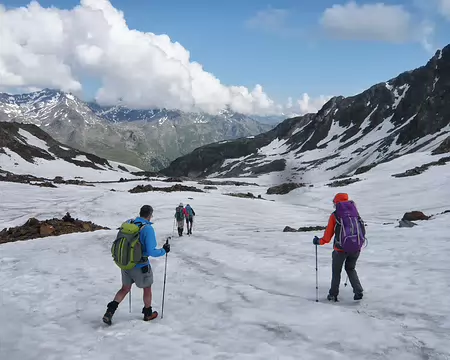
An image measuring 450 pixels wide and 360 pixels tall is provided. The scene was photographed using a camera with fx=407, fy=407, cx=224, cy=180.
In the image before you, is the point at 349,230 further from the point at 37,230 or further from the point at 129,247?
the point at 37,230

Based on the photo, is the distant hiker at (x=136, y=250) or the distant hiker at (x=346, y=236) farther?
the distant hiker at (x=346, y=236)

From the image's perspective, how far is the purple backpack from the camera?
977cm

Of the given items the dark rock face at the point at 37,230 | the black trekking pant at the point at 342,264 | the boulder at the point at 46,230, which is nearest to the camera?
the black trekking pant at the point at 342,264

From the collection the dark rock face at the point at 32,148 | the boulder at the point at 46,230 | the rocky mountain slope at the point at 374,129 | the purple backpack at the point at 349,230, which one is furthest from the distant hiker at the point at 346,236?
the dark rock face at the point at 32,148

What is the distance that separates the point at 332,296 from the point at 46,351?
6.77m

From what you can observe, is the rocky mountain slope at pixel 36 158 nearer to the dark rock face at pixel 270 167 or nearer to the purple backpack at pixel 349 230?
the dark rock face at pixel 270 167

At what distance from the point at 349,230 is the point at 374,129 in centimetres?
13224

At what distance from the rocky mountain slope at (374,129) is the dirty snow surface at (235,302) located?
177 ft

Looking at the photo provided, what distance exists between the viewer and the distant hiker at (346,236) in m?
9.78

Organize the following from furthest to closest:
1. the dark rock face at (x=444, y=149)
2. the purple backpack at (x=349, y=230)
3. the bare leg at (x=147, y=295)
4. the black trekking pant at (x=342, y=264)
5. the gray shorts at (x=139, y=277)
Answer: the dark rock face at (x=444, y=149) → the black trekking pant at (x=342, y=264) → the purple backpack at (x=349, y=230) → the bare leg at (x=147, y=295) → the gray shorts at (x=139, y=277)

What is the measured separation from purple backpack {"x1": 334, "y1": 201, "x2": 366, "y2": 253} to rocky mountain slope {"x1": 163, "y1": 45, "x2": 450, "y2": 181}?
195 feet

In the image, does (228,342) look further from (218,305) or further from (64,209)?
(64,209)

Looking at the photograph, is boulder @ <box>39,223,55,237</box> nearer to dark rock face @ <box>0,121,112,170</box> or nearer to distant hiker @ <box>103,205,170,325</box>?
distant hiker @ <box>103,205,170,325</box>

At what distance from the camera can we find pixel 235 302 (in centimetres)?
1109
